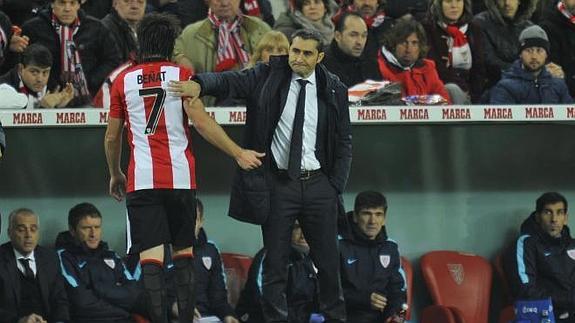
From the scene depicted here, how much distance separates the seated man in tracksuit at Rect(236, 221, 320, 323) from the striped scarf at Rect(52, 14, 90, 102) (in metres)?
1.64

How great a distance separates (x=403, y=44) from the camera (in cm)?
1019

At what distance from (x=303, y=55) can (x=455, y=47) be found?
3.17m

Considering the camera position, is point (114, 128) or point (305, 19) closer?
point (114, 128)

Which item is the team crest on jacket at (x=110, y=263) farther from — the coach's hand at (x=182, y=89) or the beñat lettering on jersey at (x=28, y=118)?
the coach's hand at (x=182, y=89)

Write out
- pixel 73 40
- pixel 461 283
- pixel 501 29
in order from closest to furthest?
pixel 73 40, pixel 461 283, pixel 501 29

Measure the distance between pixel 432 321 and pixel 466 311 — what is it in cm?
58

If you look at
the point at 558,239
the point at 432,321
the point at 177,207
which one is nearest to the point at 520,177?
the point at 558,239

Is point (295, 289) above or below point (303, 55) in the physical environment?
below

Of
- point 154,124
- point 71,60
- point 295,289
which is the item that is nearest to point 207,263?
point 295,289

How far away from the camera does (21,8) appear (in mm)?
10453

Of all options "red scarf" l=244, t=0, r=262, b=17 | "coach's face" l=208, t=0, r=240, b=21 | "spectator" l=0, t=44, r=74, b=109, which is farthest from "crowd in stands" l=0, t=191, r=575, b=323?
"red scarf" l=244, t=0, r=262, b=17

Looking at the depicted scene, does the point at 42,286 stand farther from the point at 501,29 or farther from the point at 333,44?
the point at 501,29

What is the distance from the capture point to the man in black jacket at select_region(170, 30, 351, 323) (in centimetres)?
782

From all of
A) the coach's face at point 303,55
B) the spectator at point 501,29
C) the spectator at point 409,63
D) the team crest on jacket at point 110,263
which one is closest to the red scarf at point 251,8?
the spectator at point 409,63
